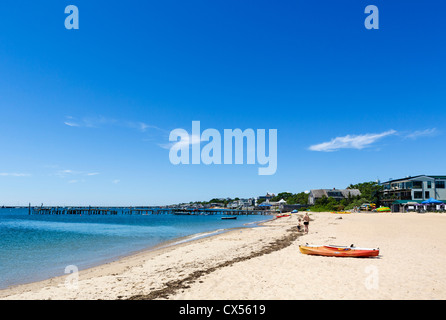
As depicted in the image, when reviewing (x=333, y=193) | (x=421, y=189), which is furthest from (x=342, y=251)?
(x=333, y=193)

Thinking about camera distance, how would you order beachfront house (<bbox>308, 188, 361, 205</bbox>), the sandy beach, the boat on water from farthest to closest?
beachfront house (<bbox>308, 188, 361, 205</bbox>) → the boat on water → the sandy beach

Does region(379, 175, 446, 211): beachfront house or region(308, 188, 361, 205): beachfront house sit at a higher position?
region(379, 175, 446, 211): beachfront house

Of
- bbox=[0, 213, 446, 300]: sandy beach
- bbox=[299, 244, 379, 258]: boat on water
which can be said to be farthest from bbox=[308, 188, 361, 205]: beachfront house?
bbox=[299, 244, 379, 258]: boat on water

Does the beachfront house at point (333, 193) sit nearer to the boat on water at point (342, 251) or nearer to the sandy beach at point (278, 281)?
the sandy beach at point (278, 281)

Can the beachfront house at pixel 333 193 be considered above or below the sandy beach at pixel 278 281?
below

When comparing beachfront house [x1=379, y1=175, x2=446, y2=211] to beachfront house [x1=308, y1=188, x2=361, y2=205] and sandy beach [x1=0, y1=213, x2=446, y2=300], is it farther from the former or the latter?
sandy beach [x1=0, y1=213, x2=446, y2=300]

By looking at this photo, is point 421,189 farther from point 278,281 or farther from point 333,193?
point 278,281

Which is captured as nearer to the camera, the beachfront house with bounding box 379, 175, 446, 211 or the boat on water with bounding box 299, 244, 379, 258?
the boat on water with bounding box 299, 244, 379, 258

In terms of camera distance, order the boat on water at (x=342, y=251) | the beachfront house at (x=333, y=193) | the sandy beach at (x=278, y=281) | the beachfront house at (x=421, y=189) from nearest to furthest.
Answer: the sandy beach at (x=278, y=281)
the boat on water at (x=342, y=251)
the beachfront house at (x=421, y=189)
the beachfront house at (x=333, y=193)

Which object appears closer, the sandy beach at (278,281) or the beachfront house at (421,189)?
the sandy beach at (278,281)

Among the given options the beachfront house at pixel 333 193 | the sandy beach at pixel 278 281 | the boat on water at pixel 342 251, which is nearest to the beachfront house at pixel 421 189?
the beachfront house at pixel 333 193

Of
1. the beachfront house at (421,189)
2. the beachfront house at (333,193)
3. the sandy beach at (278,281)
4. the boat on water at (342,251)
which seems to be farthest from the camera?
the beachfront house at (333,193)

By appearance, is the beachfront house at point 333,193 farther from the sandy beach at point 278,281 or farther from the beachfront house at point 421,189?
the sandy beach at point 278,281
